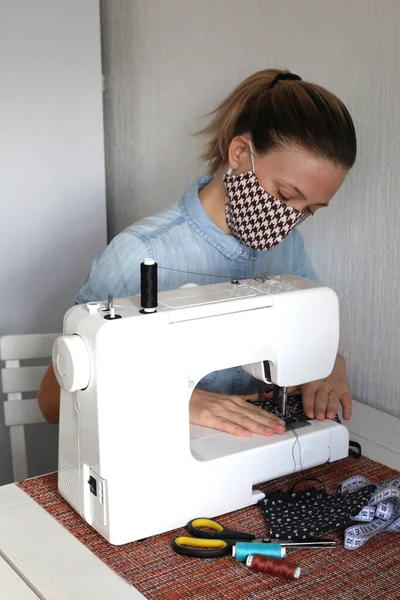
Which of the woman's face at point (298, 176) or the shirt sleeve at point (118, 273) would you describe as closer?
the woman's face at point (298, 176)

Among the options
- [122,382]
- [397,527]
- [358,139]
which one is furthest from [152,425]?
[358,139]

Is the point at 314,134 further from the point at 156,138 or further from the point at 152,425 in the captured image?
the point at 156,138

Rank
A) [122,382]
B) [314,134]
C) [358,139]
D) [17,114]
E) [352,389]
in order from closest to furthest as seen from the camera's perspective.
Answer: [122,382]
[314,134]
[358,139]
[352,389]
[17,114]

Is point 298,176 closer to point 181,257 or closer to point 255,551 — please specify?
point 181,257

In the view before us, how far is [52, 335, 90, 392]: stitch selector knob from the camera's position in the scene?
1.10 metres

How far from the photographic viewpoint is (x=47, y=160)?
221 cm

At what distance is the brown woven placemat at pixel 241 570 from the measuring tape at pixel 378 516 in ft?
0.04

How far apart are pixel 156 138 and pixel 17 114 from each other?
0.39 metres

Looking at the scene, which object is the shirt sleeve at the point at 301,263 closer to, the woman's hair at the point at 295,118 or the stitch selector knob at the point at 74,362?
the woman's hair at the point at 295,118

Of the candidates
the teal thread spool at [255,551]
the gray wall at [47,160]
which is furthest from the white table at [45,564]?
the gray wall at [47,160]

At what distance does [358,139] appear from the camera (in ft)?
5.35

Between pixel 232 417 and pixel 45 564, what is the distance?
400mm

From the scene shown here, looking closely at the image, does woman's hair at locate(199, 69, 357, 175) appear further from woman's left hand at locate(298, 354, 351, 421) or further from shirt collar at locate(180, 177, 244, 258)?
woman's left hand at locate(298, 354, 351, 421)

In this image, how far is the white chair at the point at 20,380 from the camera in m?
1.83
